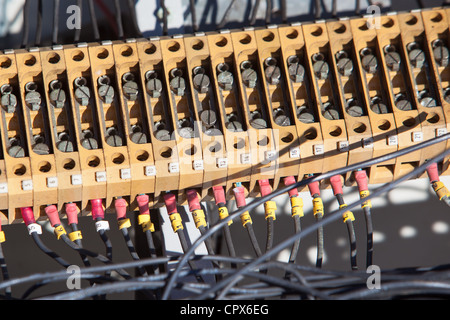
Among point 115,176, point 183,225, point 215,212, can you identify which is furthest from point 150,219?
point 215,212

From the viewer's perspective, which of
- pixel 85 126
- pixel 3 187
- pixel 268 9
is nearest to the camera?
pixel 3 187

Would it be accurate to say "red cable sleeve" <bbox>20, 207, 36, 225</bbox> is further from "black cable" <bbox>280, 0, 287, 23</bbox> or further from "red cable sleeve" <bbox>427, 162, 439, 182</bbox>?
"red cable sleeve" <bbox>427, 162, 439, 182</bbox>

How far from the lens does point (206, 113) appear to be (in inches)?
57.5

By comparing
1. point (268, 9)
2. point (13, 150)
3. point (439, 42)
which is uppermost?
point (268, 9)

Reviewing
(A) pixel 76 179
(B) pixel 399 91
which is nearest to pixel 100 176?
(A) pixel 76 179

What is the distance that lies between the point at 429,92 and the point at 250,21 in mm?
460

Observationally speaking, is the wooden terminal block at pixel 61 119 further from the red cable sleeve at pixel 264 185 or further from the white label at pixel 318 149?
the white label at pixel 318 149

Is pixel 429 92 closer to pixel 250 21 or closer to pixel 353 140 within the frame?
pixel 353 140

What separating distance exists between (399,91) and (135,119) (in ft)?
2.00

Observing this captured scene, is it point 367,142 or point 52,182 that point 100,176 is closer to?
point 52,182

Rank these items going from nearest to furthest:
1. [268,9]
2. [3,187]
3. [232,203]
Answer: [3,187], [268,9], [232,203]

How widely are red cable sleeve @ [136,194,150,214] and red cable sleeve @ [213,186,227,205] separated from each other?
0.15 m

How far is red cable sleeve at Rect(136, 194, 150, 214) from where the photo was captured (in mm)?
1445

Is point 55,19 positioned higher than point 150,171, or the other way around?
point 55,19
